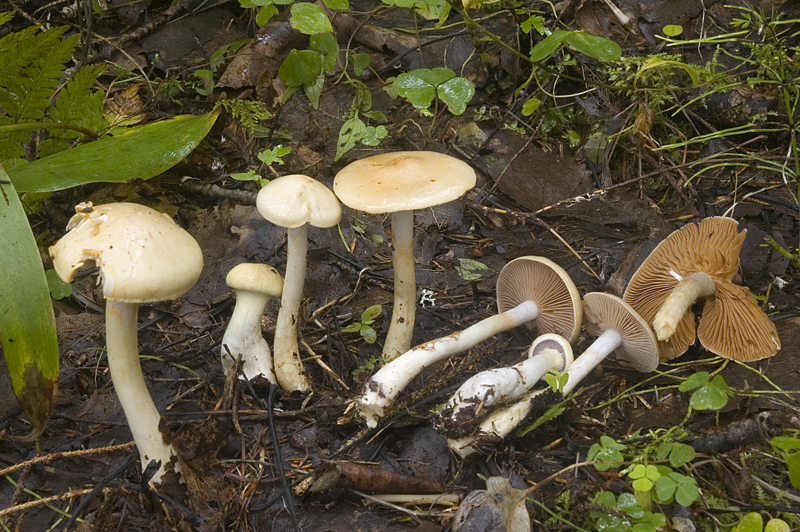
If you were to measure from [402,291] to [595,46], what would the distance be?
1.56 m

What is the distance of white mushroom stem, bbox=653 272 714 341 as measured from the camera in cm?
246

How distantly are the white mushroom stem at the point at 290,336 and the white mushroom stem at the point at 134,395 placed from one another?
0.59m

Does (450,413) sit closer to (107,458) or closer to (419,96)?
(107,458)

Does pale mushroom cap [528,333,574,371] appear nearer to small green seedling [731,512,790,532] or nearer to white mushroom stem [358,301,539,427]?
white mushroom stem [358,301,539,427]

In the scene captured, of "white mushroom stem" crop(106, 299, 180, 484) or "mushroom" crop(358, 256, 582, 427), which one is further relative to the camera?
"mushroom" crop(358, 256, 582, 427)

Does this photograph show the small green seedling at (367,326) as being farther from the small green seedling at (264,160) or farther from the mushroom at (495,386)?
the small green seedling at (264,160)

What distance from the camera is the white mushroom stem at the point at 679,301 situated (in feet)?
8.09

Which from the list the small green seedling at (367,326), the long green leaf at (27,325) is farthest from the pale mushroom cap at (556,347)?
the long green leaf at (27,325)

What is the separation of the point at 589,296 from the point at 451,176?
954mm

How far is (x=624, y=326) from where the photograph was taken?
2.67 meters

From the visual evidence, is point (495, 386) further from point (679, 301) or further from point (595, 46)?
point (595, 46)

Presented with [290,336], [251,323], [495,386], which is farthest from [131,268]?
[495,386]

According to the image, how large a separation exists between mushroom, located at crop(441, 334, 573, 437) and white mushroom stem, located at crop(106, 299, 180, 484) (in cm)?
110

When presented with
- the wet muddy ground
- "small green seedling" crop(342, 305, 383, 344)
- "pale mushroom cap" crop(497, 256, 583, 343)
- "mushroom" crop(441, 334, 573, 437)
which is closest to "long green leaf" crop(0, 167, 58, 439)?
the wet muddy ground
